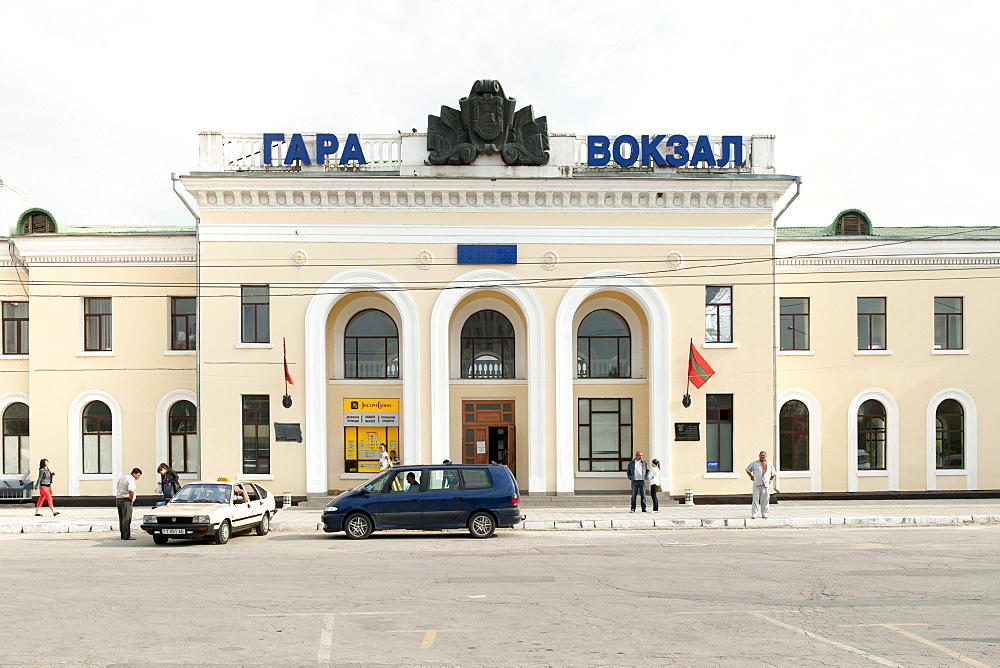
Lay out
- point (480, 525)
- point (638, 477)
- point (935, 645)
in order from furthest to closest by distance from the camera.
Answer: point (638, 477)
point (480, 525)
point (935, 645)

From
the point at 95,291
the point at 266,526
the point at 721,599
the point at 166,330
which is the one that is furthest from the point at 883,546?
the point at 95,291

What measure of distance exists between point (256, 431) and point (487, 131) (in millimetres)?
11143

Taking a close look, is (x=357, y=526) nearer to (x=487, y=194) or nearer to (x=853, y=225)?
(x=487, y=194)

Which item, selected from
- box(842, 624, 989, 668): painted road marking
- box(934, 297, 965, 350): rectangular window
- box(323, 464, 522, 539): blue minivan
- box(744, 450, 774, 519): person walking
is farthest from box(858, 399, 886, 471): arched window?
box(842, 624, 989, 668): painted road marking

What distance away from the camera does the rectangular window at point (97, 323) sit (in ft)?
89.1

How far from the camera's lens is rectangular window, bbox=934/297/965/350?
2819 centimetres

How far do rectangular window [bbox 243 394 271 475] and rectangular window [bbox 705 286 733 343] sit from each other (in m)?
13.4

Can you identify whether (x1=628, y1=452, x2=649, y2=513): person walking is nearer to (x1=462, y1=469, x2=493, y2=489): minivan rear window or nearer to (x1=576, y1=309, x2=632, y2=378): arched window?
(x1=576, y1=309, x2=632, y2=378): arched window

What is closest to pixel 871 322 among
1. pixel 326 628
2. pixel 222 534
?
pixel 222 534

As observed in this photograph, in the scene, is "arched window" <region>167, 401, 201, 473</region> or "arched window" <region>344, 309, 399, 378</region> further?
"arched window" <region>344, 309, 399, 378</region>

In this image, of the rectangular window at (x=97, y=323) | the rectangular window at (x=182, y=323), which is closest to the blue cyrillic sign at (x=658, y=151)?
the rectangular window at (x=182, y=323)

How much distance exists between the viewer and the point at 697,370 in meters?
25.5

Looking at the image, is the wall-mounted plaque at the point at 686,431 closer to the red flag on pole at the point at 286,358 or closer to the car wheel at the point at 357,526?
the car wheel at the point at 357,526

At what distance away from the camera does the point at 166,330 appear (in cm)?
2706
